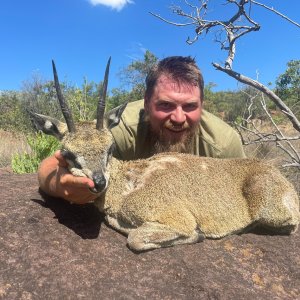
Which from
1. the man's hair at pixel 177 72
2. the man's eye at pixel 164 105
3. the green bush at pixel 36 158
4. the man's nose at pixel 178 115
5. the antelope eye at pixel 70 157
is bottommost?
the green bush at pixel 36 158

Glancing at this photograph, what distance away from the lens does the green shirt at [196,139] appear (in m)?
7.98

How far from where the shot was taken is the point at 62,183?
5.43 metres

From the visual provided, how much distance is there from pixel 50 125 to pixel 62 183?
3.54 ft

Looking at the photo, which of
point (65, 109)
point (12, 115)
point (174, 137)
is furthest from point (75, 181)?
point (12, 115)

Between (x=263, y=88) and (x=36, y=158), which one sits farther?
(x=36, y=158)

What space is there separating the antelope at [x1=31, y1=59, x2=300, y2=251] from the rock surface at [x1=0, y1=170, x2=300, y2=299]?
23 cm

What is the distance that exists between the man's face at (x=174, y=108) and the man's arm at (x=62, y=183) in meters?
2.04

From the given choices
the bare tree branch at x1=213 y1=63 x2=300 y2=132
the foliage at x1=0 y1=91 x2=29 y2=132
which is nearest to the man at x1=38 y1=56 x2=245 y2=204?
the bare tree branch at x1=213 y1=63 x2=300 y2=132

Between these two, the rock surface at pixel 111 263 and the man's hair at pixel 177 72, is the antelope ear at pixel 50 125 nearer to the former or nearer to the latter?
the rock surface at pixel 111 263

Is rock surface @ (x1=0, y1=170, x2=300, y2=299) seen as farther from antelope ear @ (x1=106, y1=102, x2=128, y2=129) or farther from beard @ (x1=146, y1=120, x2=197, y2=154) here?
beard @ (x1=146, y1=120, x2=197, y2=154)

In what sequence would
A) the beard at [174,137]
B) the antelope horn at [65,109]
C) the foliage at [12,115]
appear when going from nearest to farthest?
the antelope horn at [65,109] < the beard at [174,137] < the foliage at [12,115]

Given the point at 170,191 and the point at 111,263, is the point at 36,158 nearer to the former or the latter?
the point at 170,191

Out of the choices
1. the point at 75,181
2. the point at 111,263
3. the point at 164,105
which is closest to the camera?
the point at 111,263

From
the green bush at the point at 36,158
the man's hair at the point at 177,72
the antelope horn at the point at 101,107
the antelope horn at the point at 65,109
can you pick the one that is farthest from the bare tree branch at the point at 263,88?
the green bush at the point at 36,158
